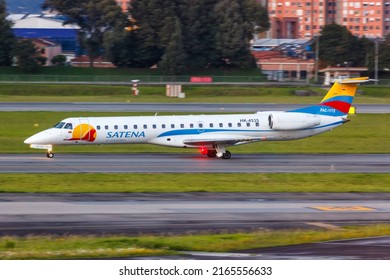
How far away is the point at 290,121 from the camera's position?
52.6m

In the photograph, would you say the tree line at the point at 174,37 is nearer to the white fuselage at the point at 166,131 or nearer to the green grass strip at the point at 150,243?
the white fuselage at the point at 166,131

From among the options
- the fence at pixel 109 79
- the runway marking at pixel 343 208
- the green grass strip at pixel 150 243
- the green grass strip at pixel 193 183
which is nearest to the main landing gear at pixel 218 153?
the green grass strip at pixel 193 183

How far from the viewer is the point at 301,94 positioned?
103 metres

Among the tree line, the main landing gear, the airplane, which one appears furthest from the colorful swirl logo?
the tree line

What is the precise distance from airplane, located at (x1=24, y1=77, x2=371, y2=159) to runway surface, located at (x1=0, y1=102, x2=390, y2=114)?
2683cm

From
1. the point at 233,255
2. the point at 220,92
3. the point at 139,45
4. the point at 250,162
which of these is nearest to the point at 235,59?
the point at 139,45

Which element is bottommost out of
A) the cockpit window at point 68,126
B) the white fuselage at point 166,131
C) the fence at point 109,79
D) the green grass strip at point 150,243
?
the fence at point 109,79

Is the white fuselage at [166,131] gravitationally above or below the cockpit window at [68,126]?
below

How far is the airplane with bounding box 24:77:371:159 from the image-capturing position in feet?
166

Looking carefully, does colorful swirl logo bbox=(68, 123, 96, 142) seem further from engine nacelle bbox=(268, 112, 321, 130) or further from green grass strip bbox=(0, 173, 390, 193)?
engine nacelle bbox=(268, 112, 321, 130)

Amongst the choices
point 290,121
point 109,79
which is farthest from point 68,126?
point 109,79

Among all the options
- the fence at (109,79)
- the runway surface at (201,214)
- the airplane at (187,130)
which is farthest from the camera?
the fence at (109,79)

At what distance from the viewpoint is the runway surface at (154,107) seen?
80188 mm
